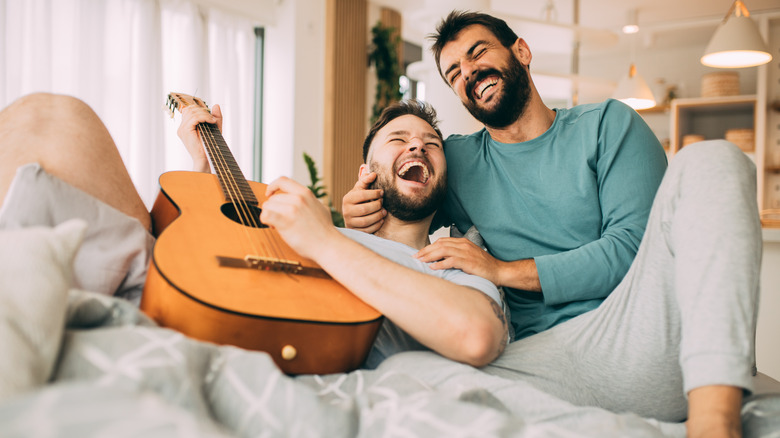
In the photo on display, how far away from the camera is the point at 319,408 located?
27.4 inches

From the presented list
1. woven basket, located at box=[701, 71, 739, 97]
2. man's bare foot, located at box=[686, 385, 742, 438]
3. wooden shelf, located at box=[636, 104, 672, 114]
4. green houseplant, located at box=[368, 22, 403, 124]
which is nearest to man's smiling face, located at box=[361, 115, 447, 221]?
man's bare foot, located at box=[686, 385, 742, 438]

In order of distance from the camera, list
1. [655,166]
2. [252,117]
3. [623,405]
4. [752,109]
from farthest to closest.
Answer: [752,109]
[252,117]
[655,166]
[623,405]

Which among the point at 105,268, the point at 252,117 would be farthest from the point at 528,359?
the point at 252,117

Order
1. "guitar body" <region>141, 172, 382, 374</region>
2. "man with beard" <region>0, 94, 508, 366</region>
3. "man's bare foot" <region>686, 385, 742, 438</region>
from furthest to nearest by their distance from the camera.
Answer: "man with beard" <region>0, 94, 508, 366</region>
"guitar body" <region>141, 172, 382, 374</region>
"man's bare foot" <region>686, 385, 742, 438</region>

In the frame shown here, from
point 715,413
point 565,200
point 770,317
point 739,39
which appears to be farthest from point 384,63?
point 715,413

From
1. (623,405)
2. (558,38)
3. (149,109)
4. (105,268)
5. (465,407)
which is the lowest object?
(623,405)

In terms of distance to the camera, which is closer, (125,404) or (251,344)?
(125,404)

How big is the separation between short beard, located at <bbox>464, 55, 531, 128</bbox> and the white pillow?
126 cm

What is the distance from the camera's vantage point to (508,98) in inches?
68.4

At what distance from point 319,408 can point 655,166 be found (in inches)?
46.3

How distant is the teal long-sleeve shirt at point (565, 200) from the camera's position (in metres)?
1.39

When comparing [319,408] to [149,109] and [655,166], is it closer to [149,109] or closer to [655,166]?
[655,166]

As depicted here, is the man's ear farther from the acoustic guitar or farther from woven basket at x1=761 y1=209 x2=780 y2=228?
woven basket at x1=761 y1=209 x2=780 y2=228

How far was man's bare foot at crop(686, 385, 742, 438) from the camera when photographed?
0.76 meters
